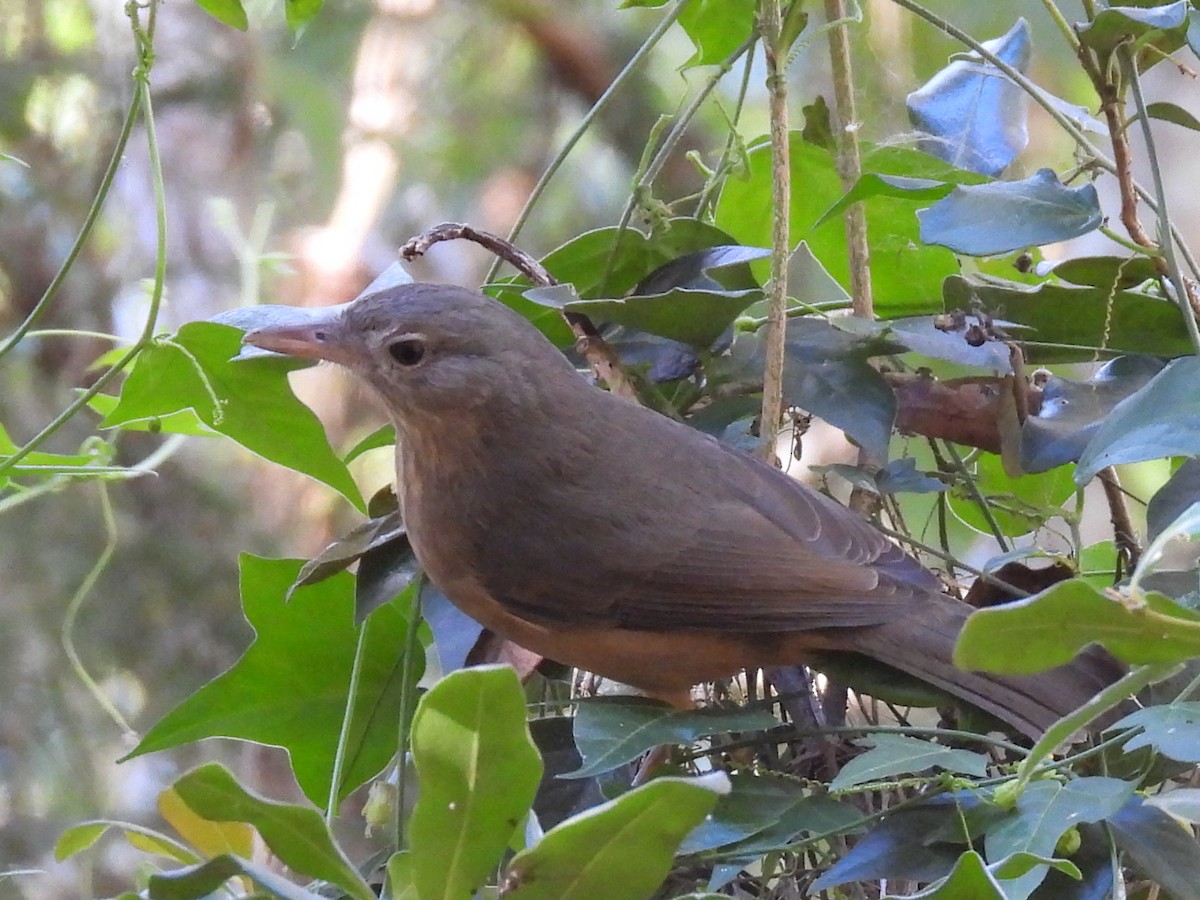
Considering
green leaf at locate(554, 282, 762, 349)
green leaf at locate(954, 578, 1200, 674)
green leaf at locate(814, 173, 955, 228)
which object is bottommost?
green leaf at locate(954, 578, 1200, 674)

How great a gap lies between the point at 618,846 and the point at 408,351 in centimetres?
118

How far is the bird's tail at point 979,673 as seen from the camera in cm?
150

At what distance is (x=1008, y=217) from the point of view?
59.5 inches

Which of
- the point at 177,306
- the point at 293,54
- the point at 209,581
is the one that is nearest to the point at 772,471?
the point at 209,581

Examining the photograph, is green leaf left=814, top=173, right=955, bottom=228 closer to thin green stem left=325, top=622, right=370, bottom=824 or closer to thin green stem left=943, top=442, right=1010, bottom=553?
thin green stem left=943, top=442, right=1010, bottom=553

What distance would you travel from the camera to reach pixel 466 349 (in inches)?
76.9

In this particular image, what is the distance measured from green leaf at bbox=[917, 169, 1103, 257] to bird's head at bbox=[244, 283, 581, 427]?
0.66 m

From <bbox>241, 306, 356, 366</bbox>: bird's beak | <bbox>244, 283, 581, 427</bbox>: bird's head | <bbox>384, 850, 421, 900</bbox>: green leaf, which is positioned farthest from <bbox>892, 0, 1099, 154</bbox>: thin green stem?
<bbox>384, 850, 421, 900</bbox>: green leaf

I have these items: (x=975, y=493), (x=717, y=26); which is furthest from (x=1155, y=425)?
(x=717, y=26)

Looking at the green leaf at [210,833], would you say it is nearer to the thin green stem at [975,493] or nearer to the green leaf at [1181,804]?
the green leaf at [1181,804]

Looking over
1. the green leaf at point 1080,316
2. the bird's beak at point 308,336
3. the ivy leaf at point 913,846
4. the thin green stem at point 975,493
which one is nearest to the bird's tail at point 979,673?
the thin green stem at point 975,493

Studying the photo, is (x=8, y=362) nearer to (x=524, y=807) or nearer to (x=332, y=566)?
(x=332, y=566)

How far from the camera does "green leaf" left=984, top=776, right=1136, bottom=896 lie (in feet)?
3.68

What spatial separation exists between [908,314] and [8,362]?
2.71 m
